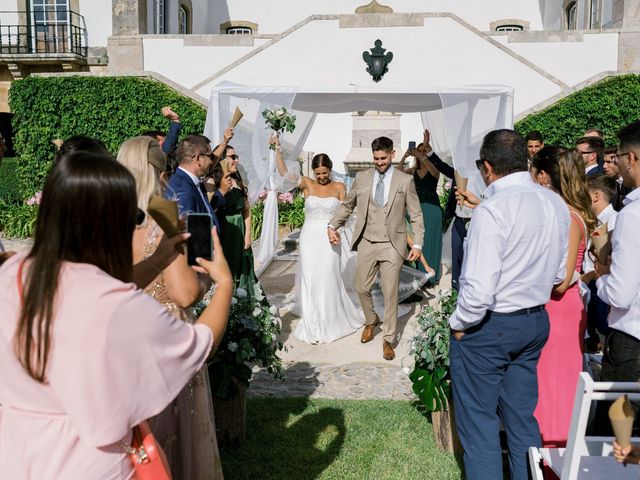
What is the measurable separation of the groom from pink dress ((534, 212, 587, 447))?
8.61 ft

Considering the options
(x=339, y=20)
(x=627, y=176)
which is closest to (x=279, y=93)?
(x=627, y=176)

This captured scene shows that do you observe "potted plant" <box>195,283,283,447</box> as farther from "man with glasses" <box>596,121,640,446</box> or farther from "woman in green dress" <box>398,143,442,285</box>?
"woman in green dress" <box>398,143,442,285</box>

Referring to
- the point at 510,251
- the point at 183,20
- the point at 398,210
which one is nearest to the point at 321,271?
the point at 398,210

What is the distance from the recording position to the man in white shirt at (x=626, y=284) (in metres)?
2.76

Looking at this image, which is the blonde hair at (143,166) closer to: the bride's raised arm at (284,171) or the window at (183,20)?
the bride's raised arm at (284,171)

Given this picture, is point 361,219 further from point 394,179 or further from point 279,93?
point 279,93

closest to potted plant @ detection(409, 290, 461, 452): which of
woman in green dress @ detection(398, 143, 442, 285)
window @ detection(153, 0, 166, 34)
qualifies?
woman in green dress @ detection(398, 143, 442, 285)

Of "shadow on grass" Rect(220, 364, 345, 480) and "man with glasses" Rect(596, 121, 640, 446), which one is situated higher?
"man with glasses" Rect(596, 121, 640, 446)

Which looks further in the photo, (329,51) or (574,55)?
(329,51)

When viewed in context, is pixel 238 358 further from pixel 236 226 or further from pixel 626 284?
pixel 236 226

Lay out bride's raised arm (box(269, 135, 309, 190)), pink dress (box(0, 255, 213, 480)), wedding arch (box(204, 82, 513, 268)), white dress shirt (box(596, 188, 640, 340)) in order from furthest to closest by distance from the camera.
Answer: wedding arch (box(204, 82, 513, 268)), bride's raised arm (box(269, 135, 309, 190)), white dress shirt (box(596, 188, 640, 340)), pink dress (box(0, 255, 213, 480))

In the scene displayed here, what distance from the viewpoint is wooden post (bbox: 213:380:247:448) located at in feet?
13.5

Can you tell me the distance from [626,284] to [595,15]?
830 inches

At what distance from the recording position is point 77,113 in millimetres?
16375
